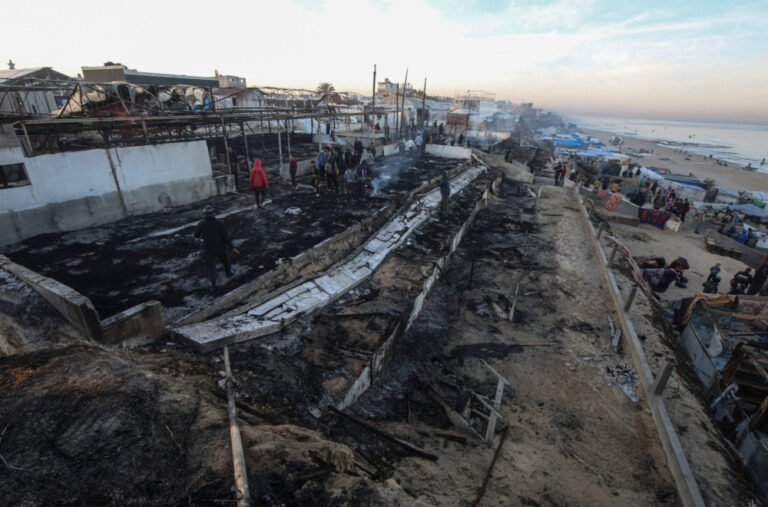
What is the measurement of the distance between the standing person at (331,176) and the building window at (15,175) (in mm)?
9251

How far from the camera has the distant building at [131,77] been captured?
1584 cm

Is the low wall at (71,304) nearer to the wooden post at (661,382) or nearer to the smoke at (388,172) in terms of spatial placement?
the wooden post at (661,382)

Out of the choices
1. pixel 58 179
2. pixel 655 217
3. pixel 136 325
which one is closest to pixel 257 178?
pixel 58 179

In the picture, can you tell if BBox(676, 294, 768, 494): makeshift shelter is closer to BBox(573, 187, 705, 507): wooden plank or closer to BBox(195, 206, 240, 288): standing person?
BBox(573, 187, 705, 507): wooden plank

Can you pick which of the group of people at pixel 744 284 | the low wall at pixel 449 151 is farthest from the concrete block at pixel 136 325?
the low wall at pixel 449 151

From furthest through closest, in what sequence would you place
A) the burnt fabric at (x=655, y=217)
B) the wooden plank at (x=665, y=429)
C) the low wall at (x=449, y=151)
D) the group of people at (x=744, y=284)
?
the low wall at (x=449, y=151), the burnt fabric at (x=655, y=217), the group of people at (x=744, y=284), the wooden plank at (x=665, y=429)

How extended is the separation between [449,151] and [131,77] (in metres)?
20.3

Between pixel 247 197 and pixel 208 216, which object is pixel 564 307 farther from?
pixel 247 197

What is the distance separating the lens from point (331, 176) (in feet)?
49.0

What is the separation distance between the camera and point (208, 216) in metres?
6.62

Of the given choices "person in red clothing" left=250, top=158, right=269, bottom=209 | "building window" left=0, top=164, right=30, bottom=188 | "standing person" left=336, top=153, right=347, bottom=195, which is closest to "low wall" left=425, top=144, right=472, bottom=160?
"standing person" left=336, top=153, right=347, bottom=195

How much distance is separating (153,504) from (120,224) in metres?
10.4

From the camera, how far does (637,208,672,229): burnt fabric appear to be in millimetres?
21812

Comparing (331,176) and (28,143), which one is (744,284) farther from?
(28,143)
